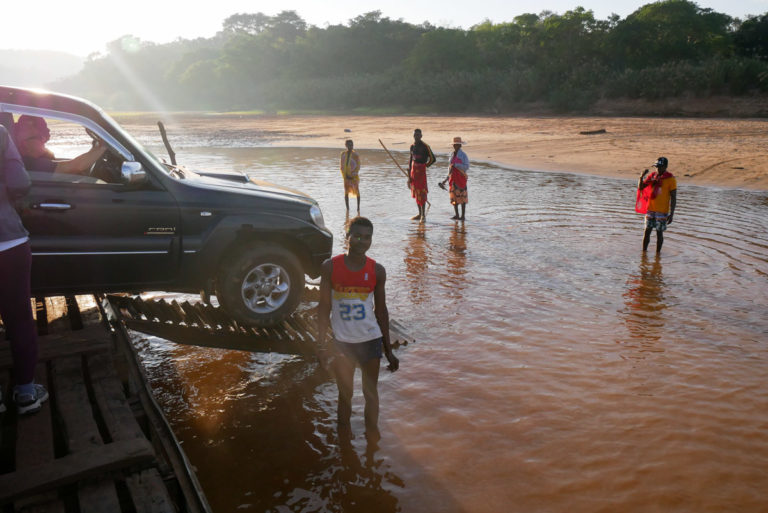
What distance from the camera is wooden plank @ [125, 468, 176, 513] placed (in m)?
2.62

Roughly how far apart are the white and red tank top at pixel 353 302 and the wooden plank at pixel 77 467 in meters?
1.41

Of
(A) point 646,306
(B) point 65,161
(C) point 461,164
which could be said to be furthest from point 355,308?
(C) point 461,164

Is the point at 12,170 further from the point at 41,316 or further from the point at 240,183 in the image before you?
the point at 240,183

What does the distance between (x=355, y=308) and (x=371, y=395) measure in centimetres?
74

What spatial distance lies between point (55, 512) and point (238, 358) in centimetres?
312

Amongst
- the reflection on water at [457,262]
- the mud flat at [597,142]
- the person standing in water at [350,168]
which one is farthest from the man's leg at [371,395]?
the mud flat at [597,142]

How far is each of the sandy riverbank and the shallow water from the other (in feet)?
30.5

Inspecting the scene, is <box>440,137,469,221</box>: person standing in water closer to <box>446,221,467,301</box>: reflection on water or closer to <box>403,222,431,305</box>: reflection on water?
<box>446,221,467,301</box>: reflection on water

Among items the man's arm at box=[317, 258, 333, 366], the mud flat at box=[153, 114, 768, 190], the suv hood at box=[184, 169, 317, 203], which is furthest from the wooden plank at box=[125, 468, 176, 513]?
the mud flat at box=[153, 114, 768, 190]

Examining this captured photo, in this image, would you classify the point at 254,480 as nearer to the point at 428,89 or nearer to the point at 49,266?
the point at 49,266

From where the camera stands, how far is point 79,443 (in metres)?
3.00

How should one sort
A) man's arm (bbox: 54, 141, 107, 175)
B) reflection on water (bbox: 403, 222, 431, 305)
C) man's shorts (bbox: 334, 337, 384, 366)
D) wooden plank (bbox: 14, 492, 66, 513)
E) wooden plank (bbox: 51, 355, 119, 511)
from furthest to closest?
reflection on water (bbox: 403, 222, 431, 305)
man's arm (bbox: 54, 141, 107, 175)
man's shorts (bbox: 334, 337, 384, 366)
wooden plank (bbox: 51, 355, 119, 511)
wooden plank (bbox: 14, 492, 66, 513)

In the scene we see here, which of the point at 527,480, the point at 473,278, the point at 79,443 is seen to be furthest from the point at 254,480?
the point at 473,278

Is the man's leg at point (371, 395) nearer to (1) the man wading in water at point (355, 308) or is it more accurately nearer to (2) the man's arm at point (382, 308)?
(1) the man wading in water at point (355, 308)
